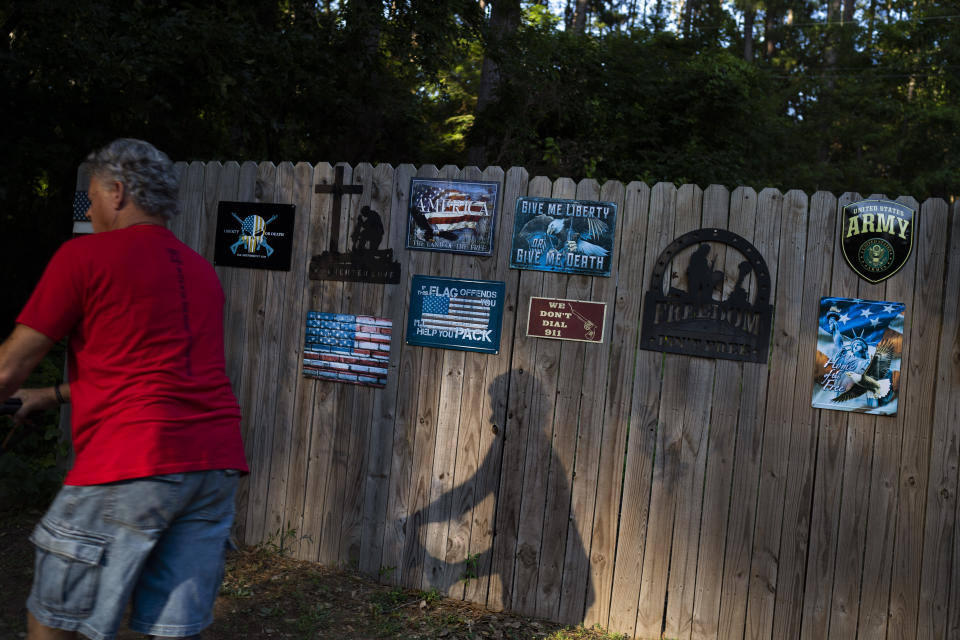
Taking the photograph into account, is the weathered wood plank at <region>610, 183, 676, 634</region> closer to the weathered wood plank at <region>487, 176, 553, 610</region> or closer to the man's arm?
the weathered wood plank at <region>487, 176, 553, 610</region>

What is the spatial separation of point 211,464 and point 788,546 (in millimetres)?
2839

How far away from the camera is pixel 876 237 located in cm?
376

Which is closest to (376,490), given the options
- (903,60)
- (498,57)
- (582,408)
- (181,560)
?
(582,408)

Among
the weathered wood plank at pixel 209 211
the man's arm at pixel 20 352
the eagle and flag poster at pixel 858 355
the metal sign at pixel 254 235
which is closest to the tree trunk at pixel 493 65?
the weathered wood plank at pixel 209 211

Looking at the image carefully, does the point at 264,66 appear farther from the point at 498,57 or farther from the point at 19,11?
the point at 498,57

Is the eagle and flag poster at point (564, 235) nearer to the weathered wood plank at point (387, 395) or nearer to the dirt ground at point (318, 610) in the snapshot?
the weathered wood plank at point (387, 395)

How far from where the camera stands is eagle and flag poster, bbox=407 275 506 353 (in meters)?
4.29

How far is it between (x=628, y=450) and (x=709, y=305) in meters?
0.83

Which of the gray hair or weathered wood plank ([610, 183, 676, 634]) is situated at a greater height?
the gray hair

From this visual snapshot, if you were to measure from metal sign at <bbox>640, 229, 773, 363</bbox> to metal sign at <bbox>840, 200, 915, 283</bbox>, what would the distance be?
0.40m

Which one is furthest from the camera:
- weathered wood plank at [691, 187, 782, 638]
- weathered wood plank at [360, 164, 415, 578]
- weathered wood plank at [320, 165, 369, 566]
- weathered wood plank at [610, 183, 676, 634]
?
weathered wood plank at [320, 165, 369, 566]

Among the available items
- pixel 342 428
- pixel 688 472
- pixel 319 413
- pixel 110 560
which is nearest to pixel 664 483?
pixel 688 472

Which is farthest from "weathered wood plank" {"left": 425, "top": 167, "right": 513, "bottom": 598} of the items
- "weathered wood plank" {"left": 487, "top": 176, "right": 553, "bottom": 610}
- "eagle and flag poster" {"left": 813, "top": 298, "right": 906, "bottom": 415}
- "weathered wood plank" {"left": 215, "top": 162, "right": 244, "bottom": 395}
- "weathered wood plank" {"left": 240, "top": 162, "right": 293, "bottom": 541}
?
"eagle and flag poster" {"left": 813, "top": 298, "right": 906, "bottom": 415}

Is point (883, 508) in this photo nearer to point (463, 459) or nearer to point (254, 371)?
point (463, 459)
